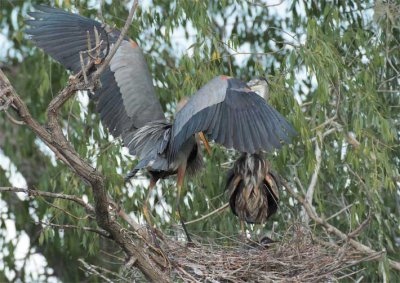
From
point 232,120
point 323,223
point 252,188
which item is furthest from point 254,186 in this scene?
point 232,120

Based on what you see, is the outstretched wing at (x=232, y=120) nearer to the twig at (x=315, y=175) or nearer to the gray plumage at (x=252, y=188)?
the gray plumage at (x=252, y=188)

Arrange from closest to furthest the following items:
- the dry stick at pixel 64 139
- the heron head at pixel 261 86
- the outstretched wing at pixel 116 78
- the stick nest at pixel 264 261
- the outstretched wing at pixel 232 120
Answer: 1. the dry stick at pixel 64 139
2. the outstretched wing at pixel 232 120
3. the stick nest at pixel 264 261
4. the outstretched wing at pixel 116 78
5. the heron head at pixel 261 86

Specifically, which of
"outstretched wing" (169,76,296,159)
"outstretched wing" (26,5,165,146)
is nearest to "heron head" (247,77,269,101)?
"outstretched wing" (26,5,165,146)

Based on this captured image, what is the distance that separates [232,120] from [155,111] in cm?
90

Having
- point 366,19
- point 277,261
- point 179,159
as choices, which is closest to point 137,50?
point 179,159

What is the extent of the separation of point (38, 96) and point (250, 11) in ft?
5.10

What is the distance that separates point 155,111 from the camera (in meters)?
5.50

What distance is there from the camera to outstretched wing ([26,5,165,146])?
5488 mm

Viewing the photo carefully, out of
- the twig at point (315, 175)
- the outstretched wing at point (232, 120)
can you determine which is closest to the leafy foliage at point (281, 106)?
the twig at point (315, 175)

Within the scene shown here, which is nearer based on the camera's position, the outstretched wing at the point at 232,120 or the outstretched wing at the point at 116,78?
the outstretched wing at the point at 232,120

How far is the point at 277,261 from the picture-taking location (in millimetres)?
4969

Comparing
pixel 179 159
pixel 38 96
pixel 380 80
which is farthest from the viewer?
pixel 38 96

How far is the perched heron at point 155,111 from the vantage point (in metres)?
4.65

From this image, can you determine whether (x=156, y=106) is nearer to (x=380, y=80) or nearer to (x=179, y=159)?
(x=179, y=159)
